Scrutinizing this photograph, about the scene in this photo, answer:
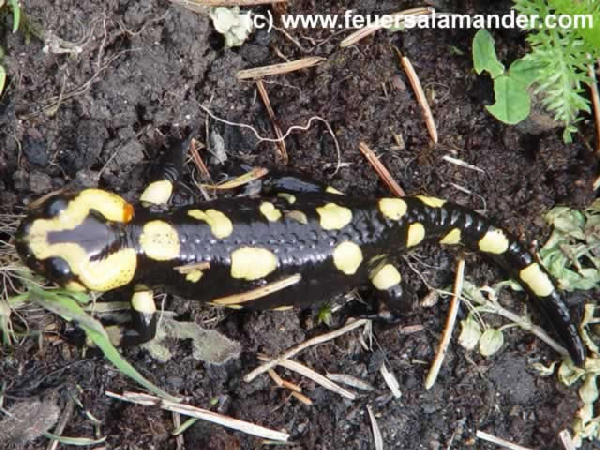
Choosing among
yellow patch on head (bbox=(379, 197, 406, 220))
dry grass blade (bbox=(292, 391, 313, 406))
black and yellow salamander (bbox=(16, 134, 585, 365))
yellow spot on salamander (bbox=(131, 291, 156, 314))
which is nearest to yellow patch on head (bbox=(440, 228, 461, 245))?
black and yellow salamander (bbox=(16, 134, 585, 365))

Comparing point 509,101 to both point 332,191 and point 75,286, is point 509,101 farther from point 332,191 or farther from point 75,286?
point 75,286

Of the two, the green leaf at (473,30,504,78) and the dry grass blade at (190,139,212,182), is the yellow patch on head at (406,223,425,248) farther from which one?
the dry grass blade at (190,139,212,182)

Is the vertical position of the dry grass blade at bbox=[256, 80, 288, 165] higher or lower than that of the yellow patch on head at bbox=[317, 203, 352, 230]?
higher

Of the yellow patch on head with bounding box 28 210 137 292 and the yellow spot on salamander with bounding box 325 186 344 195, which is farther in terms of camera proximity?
the yellow spot on salamander with bounding box 325 186 344 195

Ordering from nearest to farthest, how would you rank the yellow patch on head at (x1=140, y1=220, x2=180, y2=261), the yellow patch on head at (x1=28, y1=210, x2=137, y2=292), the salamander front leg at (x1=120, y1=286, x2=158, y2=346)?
the yellow patch on head at (x1=28, y1=210, x2=137, y2=292)
the yellow patch on head at (x1=140, y1=220, x2=180, y2=261)
the salamander front leg at (x1=120, y1=286, x2=158, y2=346)

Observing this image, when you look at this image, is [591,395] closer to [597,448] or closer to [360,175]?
[597,448]

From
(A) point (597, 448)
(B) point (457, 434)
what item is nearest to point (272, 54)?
(B) point (457, 434)

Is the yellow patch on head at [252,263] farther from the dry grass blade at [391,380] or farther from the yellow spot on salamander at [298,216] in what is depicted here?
the dry grass blade at [391,380]
